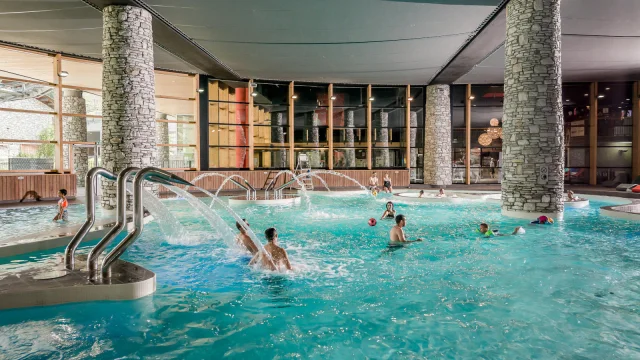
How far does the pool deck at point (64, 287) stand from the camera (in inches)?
147

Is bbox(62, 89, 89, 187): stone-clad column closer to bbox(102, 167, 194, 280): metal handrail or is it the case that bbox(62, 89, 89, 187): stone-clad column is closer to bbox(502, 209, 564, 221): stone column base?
bbox(102, 167, 194, 280): metal handrail

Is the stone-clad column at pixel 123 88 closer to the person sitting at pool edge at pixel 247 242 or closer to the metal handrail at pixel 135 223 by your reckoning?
the person sitting at pool edge at pixel 247 242

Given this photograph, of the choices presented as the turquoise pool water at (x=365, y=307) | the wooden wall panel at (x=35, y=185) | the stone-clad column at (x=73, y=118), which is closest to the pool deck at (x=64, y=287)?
the turquoise pool water at (x=365, y=307)

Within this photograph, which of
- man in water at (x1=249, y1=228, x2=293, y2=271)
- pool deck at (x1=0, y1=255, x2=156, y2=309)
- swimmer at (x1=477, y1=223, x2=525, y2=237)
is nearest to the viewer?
pool deck at (x1=0, y1=255, x2=156, y2=309)

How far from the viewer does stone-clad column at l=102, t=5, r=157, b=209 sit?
398 inches

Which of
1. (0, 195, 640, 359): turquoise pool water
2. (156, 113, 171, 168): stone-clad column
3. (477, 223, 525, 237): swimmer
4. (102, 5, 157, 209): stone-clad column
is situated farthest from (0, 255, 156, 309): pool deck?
(156, 113, 171, 168): stone-clad column

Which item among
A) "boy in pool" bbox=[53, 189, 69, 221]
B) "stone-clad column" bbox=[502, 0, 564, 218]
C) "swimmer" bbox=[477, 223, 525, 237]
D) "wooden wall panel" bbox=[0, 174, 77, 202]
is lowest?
"swimmer" bbox=[477, 223, 525, 237]

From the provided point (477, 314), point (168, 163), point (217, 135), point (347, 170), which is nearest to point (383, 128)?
point (347, 170)

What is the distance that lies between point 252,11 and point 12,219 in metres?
7.90

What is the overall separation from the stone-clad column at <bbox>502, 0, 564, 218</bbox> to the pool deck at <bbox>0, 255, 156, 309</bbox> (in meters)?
8.74

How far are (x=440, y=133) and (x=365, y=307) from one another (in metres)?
18.4

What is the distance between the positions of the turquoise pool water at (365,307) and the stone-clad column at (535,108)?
8.20 feet

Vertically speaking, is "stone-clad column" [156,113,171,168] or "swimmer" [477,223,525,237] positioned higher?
"stone-clad column" [156,113,171,168]

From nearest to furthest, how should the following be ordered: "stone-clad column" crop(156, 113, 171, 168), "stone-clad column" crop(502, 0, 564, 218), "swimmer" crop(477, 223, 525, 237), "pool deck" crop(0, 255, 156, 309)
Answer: "pool deck" crop(0, 255, 156, 309), "swimmer" crop(477, 223, 525, 237), "stone-clad column" crop(502, 0, 564, 218), "stone-clad column" crop(156, 113, 171, 168)
